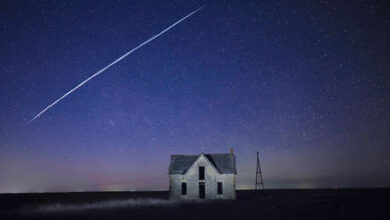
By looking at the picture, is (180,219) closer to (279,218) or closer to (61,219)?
(279,218)

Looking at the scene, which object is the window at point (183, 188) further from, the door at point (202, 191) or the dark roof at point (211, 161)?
the door at point (202, 191)

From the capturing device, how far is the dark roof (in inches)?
1315

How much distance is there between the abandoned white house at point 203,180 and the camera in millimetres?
32312

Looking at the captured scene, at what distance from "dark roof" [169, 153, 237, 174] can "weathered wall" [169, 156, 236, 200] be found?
746 millimetres

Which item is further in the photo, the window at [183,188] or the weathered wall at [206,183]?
the window at [183,188]

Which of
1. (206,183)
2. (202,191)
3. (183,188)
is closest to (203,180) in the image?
(206,183)

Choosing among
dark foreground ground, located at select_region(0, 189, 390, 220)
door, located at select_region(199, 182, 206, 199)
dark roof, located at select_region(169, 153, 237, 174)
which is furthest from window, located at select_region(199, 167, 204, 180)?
dark foreground ground, located at select_region(0, 189, 390, 220)

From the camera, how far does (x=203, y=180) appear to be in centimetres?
3262

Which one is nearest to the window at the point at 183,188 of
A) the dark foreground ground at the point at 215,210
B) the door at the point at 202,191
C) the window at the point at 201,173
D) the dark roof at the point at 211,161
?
the dark roof at the point at 211,161

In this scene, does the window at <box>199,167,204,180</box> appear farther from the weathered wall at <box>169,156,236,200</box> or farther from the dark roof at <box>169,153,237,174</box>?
the dark roof at <box>169,153,237,174</box>

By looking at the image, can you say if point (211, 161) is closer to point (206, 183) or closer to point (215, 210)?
point (206, 183)

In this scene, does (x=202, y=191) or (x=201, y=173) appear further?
(x=202, y=191)

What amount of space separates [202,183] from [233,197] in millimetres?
3712

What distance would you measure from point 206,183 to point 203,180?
1.55 ft
